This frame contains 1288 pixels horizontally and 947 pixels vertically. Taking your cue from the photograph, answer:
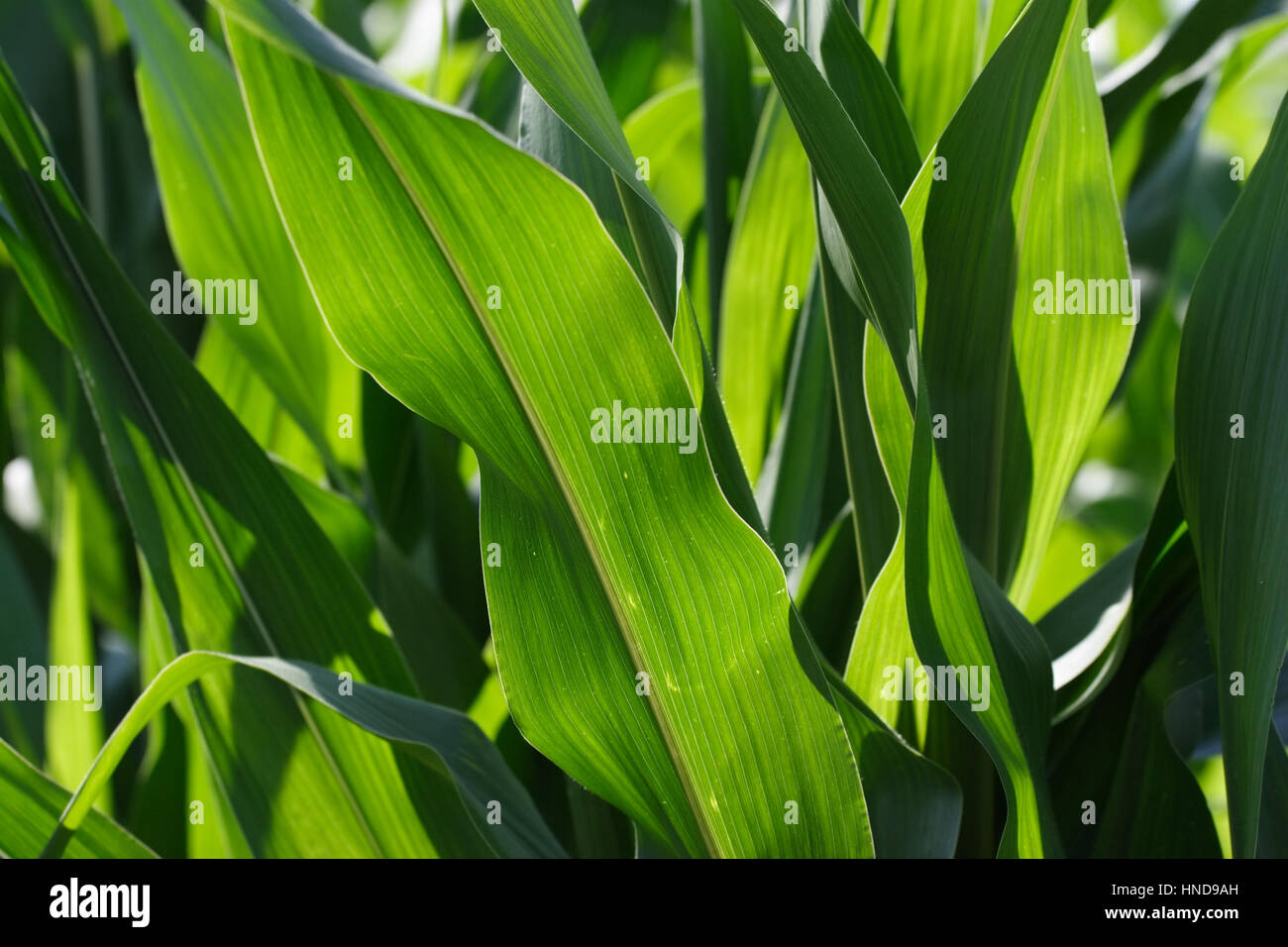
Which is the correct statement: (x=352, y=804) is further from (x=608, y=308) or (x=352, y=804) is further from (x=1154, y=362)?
(x=1154, y=362)

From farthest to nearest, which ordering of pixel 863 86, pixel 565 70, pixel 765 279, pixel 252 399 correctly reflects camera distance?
pixel 252 399
pixel 765 279
pixel 863 86
pixel 565 70

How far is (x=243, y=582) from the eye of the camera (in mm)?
406

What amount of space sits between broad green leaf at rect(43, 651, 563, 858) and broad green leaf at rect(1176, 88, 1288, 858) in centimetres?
25

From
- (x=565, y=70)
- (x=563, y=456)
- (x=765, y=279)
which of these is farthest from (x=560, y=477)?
(x=765, y=279)

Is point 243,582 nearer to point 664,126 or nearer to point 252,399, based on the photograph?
point 252,399

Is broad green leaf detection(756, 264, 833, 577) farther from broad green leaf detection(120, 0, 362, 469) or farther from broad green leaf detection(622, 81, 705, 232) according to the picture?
broad green leaf detection(120, 0, 362, 469)

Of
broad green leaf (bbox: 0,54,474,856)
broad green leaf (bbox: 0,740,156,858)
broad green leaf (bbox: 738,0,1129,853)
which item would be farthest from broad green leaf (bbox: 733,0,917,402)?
broad green leaf (bbox: 0,740,156,858)

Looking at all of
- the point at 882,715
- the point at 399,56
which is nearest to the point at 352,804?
the point at 882,715

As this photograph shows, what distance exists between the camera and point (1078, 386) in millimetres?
387

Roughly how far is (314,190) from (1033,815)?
0.29 m

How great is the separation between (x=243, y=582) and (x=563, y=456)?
0.18 meters

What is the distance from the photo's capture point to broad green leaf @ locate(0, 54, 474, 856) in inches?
15.1

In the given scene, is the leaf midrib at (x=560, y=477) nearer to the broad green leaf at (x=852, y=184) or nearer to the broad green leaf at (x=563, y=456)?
the broad green leaf at (x=563, y=456)

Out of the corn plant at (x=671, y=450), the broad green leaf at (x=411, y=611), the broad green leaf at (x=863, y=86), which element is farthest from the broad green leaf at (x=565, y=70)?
the broad green leaf at (x=411, y=611)
